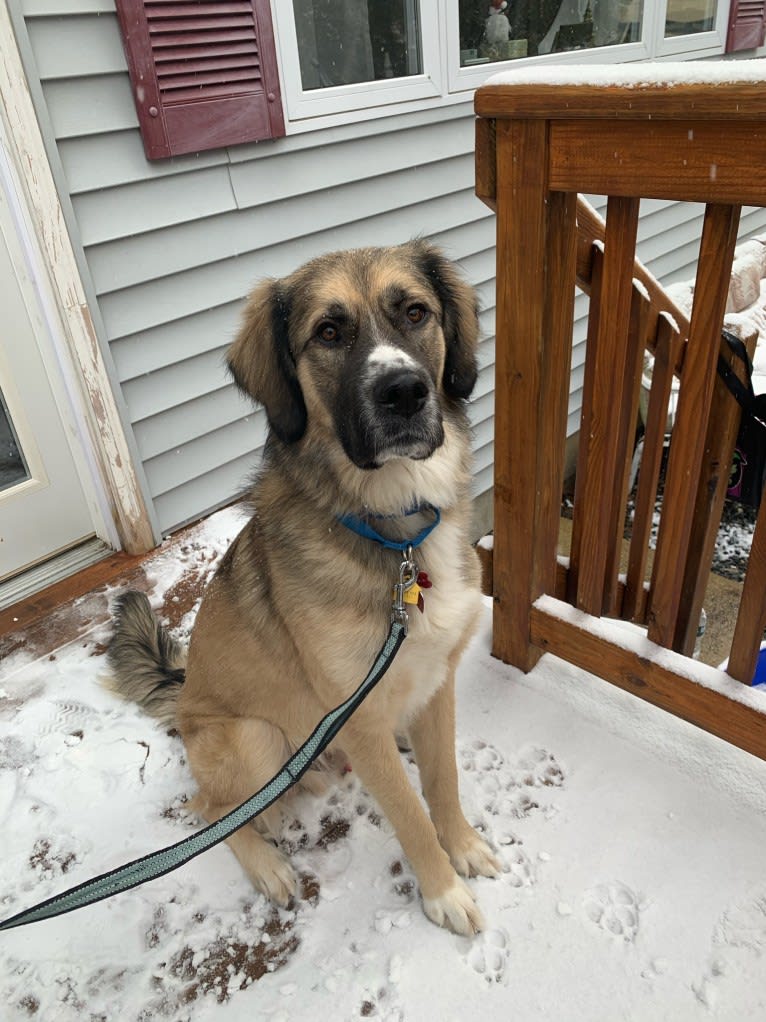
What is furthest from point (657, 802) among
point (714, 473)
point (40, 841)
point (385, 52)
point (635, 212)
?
point (385, 52)

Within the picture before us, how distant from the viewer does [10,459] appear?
9.41 ft

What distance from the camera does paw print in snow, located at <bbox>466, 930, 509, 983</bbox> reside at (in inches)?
59.7

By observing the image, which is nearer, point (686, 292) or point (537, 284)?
point (537, 284)

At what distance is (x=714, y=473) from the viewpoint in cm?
250

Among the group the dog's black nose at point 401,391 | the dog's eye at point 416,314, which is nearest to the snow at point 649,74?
the dog's eye at point 416,314

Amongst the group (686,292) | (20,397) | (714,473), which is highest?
(20,397)

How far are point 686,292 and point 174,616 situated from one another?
5.38m

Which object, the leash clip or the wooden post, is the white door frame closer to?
the wooden post

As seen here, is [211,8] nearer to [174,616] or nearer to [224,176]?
[224,176]

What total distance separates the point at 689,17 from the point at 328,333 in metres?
5.99

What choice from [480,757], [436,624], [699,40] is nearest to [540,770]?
[480,757]

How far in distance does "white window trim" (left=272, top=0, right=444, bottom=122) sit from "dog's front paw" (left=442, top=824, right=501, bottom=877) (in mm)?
3056

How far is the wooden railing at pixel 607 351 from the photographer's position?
1331 mm

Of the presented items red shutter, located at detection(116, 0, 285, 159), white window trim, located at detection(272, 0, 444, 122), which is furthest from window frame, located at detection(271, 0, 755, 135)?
red shutter, located at detection(116, 0, 285, 159)
